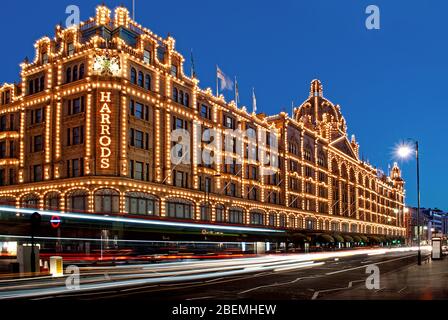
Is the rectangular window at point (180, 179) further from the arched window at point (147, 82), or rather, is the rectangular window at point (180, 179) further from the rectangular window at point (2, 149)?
the rectangular window at point (2, 149)

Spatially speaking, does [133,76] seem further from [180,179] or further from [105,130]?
[180,179]

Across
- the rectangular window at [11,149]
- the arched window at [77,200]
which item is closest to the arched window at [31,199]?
the arched window at [77,200]

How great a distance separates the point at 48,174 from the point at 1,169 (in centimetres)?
979

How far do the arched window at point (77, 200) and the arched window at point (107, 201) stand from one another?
1.48 meters

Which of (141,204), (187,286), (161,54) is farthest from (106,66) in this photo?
(187,286)

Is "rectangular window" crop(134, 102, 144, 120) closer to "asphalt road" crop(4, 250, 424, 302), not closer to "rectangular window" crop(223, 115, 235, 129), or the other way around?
"rectangular window" crop(223, 115, 235, 129)

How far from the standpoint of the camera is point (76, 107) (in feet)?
184

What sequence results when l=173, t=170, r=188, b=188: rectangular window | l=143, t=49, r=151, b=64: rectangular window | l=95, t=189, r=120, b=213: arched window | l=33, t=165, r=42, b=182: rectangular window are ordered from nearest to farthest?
l=95, t=189, r=120, b=213: arched window < l=143, t=49, r=151, b=64: rectangular window < l=33, t=165, r=42, b=182: rectangular window < l=173, t=170, r=188, b=188: rectangular window

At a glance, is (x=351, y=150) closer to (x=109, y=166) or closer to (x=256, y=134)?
(x=256, y=134)

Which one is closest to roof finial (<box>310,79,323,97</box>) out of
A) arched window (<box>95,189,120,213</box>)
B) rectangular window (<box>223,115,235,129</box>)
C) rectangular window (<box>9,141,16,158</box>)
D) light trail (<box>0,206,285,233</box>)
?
rectangular window (<box>223,115,235,129</box>)

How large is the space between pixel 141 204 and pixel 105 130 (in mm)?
8720

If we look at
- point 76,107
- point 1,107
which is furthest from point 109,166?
point 1,107

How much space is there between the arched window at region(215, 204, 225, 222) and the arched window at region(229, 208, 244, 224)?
2.20 m

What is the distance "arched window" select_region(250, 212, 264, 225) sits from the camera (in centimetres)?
7796
